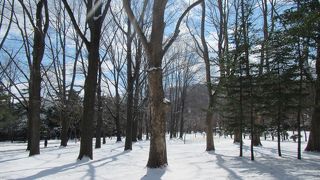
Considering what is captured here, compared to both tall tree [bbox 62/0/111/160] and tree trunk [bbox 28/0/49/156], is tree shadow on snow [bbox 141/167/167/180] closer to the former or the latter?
tall tree [bbox 62/0/111/160]

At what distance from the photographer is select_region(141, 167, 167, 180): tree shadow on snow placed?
9.93 meters

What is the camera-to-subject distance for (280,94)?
15383 millimetres

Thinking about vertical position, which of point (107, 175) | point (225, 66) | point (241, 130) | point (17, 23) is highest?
point (17, 23)

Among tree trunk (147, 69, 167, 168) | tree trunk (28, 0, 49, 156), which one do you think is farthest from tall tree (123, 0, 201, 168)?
tree trunk (28, 0, 49, 156)

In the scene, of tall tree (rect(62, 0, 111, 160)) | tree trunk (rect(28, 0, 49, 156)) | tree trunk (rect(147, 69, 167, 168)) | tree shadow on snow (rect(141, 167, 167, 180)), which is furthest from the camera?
tree trunk (rect(28, 0, 49, 156))

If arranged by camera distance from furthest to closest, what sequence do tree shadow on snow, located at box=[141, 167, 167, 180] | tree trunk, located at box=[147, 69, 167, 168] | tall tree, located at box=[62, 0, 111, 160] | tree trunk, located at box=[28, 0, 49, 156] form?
tree trunk, located at box=[28, 0, 49, 156] < tall tree, located at box=[62, 0, 111, 160] < tree trunk, located at box=[147, 69, 167, 168] < tree shadow on snow, located at box=[141, 167, 167, 180]

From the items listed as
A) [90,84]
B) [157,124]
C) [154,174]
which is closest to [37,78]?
[90,84]

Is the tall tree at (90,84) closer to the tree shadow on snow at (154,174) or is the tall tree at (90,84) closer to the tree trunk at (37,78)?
the tree trunk at (37,78)

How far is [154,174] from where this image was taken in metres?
10.5

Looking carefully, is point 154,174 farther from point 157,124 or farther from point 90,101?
point 90,101

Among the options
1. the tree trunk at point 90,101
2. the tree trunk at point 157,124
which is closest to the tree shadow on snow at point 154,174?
the tree trunk at point 157,124

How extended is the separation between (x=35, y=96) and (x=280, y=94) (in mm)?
10294

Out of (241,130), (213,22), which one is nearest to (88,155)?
(241,130)

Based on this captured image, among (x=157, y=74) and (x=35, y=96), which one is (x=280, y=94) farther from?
(x=35, y=96)
